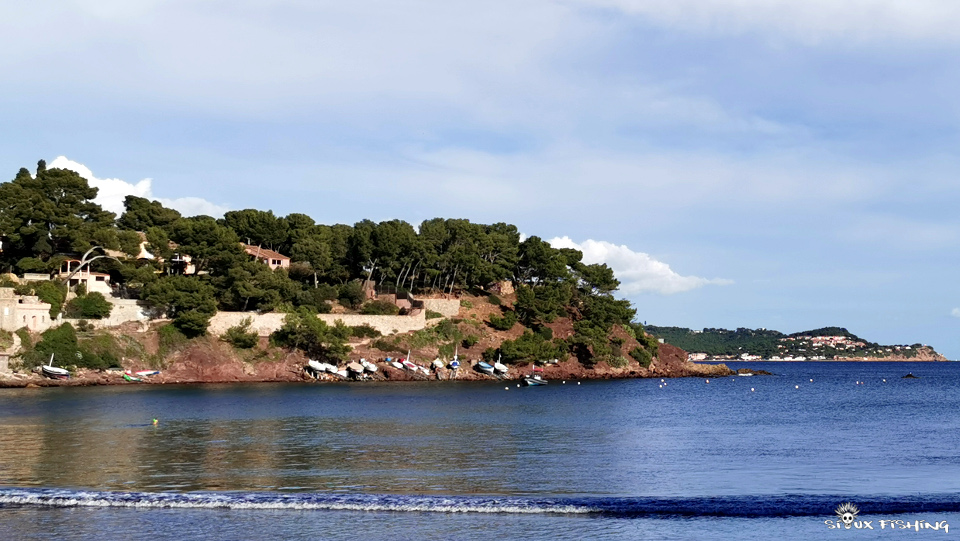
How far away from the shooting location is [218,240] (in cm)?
9012

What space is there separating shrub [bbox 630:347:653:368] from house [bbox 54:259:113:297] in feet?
194

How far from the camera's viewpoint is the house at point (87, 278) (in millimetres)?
86750

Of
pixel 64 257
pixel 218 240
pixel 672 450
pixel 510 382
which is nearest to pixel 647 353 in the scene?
pixel 510 382

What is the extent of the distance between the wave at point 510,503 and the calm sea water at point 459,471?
0.23 feet

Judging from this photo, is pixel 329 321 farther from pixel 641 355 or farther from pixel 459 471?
pixel 459 471

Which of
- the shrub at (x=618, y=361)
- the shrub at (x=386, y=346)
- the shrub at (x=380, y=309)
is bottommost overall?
the shrub at (x=618, y=361)

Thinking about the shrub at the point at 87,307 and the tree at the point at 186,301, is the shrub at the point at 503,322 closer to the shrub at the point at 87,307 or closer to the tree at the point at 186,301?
the tree at the point at 186,301

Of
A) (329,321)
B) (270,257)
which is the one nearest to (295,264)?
(270,257)

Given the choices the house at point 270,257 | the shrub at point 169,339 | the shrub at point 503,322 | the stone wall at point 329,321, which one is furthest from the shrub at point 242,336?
the shrub at point 503,322

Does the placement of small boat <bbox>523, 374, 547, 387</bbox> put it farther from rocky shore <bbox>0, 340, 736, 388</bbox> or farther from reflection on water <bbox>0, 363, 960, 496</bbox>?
reflection on water <bbox>0, 363, 960, 496</bbox>

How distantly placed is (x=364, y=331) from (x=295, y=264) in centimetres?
1643

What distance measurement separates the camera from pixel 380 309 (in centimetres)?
9706

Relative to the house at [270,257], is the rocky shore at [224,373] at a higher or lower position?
lower

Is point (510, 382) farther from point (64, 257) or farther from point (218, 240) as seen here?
point (64, 257)
